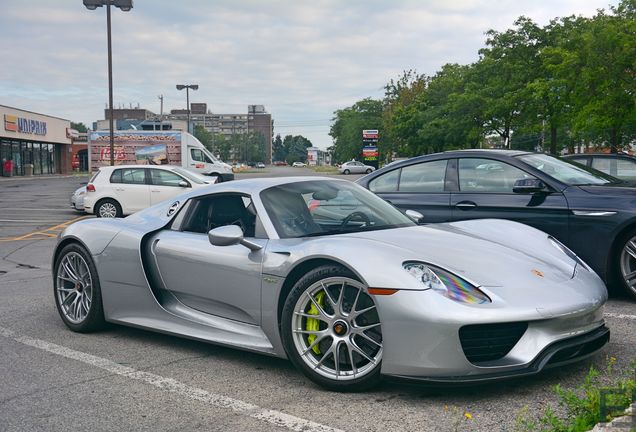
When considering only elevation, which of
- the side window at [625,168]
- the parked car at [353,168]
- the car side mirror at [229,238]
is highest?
the side window at [625,168]

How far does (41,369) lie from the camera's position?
13.9 feet

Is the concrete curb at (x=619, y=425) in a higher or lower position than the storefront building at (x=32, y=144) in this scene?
lower

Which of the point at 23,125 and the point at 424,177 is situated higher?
the point at 23,125

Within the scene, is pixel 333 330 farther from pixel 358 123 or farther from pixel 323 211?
pixel 358 123

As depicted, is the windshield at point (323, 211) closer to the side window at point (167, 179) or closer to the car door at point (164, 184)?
the car door at point (164, 184)

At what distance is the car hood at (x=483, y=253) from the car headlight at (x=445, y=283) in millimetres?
49

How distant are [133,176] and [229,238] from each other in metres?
13.4

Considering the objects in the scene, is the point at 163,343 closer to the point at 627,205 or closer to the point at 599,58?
the point at 627,205

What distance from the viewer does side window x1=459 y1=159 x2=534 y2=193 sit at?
260 inches

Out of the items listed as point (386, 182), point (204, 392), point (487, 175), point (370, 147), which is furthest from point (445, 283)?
point (370, 147)

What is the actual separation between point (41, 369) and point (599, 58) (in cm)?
2486

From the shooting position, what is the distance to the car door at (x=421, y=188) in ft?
22.7

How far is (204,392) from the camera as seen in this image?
372 cm

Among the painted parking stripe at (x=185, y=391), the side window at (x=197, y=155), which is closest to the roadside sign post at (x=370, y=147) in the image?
the side window at (x=197, y=155)
